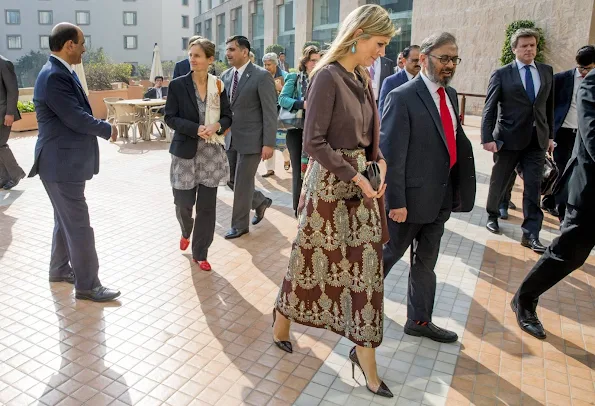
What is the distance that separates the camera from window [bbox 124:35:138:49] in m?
64.6

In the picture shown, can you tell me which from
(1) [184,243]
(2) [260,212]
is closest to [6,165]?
(2) [260,212]

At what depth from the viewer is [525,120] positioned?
5785 millimetres

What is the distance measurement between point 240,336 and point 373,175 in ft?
5.30

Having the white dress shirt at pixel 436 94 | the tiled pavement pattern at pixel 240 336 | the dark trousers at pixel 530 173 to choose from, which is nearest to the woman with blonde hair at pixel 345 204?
the tiled pavement pattern at pixel 240 336

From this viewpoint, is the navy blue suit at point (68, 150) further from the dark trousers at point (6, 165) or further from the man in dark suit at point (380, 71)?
the man in dark suit at point (380, 71)

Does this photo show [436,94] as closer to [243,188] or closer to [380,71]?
[243,188]

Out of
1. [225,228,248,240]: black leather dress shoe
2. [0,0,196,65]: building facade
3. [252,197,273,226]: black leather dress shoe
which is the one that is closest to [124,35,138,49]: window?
[0,0,196,65]: building facade

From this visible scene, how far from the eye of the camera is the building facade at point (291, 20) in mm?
27000

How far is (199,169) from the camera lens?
495 cm

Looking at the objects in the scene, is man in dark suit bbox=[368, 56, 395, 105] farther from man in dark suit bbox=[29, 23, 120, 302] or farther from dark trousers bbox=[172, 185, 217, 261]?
man in dark suit bbox=[29, 23, 120, 302]

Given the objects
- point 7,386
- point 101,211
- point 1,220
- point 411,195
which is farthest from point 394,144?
point 1,220

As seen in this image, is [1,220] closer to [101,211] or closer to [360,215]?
[101,211]

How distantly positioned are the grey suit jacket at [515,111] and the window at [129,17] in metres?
65.5

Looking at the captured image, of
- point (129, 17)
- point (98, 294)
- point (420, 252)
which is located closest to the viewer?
point (420, 252)
